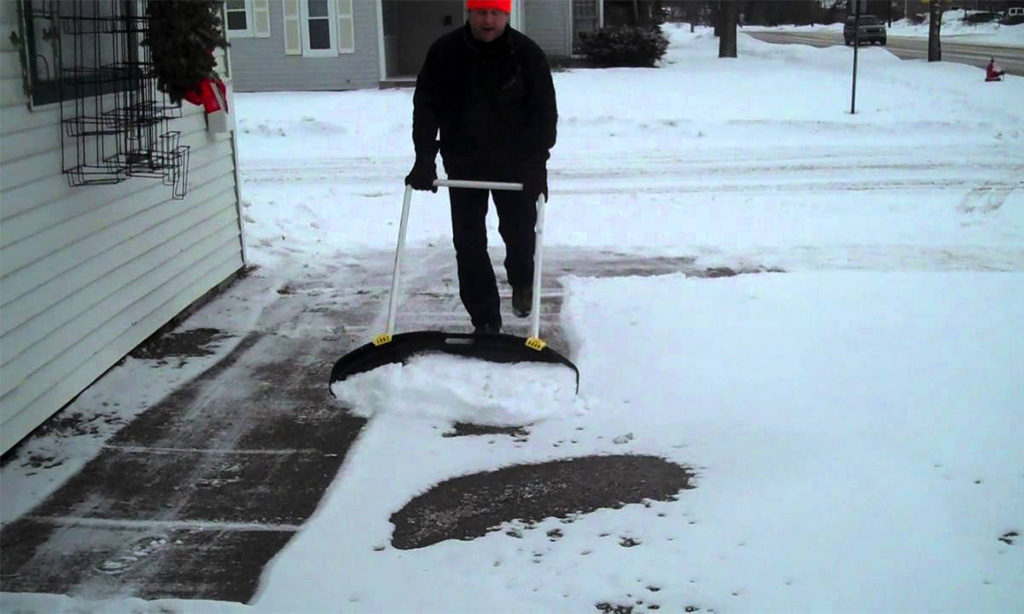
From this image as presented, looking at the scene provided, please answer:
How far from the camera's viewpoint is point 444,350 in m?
5.53

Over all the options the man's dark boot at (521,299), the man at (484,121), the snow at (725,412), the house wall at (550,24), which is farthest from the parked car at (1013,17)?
the man at (484,121)

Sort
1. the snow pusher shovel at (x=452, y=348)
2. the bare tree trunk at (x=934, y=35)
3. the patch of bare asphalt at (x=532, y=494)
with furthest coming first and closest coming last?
the bare tree trunk at (x=934, y=35) → the snow pusher shovel at (x=452, y=348) → the patch of bare asphalt at (x=532, y=494)

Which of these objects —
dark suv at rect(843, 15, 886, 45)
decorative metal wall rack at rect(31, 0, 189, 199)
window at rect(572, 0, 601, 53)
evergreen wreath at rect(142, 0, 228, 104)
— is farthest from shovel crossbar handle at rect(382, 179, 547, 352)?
dark suv at rect(843, 15, 886, 45)

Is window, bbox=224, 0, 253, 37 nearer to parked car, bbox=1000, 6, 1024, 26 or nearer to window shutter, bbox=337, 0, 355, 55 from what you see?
window shutter, bbox=337, 0, 355, 55

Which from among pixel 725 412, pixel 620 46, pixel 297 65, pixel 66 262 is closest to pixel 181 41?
pixel 66 262

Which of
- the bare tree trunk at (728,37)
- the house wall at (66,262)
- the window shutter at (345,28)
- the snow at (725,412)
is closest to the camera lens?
the snow at (725,412)

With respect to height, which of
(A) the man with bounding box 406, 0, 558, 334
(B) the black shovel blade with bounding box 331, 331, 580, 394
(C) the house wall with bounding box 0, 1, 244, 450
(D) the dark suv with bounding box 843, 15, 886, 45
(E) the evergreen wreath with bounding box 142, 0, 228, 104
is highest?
(D) the dark suv with bounding box 843, 15, 886, 45

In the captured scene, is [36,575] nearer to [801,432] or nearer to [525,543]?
[525,543]

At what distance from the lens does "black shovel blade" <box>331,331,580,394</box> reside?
5.45 meters

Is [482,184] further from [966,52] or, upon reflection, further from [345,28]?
[966,52]

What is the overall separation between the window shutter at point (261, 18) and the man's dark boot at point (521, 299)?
2075 centimetres

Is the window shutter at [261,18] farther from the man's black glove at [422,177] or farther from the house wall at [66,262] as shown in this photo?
the man's black glove at [422,177]

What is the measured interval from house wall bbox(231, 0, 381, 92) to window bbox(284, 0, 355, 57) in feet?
0.41

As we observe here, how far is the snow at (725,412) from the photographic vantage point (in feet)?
12.2
